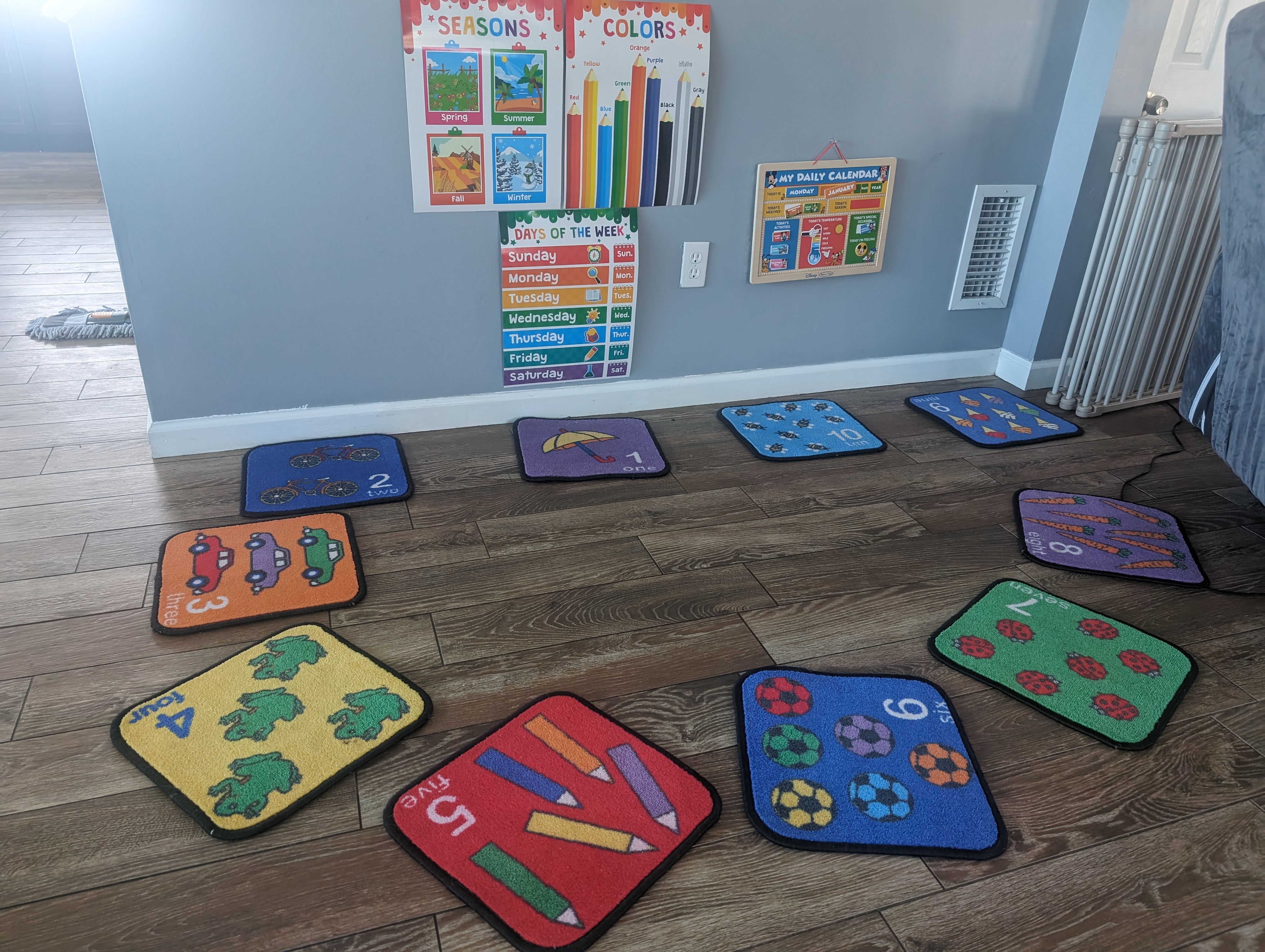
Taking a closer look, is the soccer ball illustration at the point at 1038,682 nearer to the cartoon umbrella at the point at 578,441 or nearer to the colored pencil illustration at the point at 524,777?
the colored pencil illustration at the point at 524,777

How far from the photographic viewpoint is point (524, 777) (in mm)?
1200

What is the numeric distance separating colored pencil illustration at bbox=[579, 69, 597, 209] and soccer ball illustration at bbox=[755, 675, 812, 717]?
1.19m

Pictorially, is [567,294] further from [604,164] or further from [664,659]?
[664,659]

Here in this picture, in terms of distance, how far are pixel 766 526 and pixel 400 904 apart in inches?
41.8

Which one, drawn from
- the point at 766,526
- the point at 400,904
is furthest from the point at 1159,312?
the point at 400,904

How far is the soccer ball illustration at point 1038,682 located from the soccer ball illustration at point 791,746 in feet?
1.26

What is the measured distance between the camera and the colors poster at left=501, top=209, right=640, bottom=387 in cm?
202

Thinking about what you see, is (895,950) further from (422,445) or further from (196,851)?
(422,445)

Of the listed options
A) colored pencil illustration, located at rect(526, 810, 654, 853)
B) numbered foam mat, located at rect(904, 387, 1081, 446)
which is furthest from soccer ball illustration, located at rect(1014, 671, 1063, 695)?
numbered foam mat, located at rect(904, 387, 1081, 446)

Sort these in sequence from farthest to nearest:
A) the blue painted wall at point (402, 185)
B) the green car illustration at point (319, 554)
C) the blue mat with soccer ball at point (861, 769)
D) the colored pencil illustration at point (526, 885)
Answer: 1. the blue painted wall at point (402, 185)
2. the green car illustration at point (319, 554)
3. the blue mat with soccer ball at point (861, 769)
4. the colored pencil illustration at point (526, 885)

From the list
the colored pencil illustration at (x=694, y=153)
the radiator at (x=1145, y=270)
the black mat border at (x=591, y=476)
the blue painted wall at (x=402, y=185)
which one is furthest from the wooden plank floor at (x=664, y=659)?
the colored pencil illustration at (x=694, y=153)

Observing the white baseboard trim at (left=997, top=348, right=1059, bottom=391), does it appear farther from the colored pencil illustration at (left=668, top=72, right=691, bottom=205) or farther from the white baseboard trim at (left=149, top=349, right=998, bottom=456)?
the colored pencil illustration at (left=668, top=72, right=691, bottom=205)

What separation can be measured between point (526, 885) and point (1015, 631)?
960mm

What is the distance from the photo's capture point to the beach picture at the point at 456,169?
1.86 m
